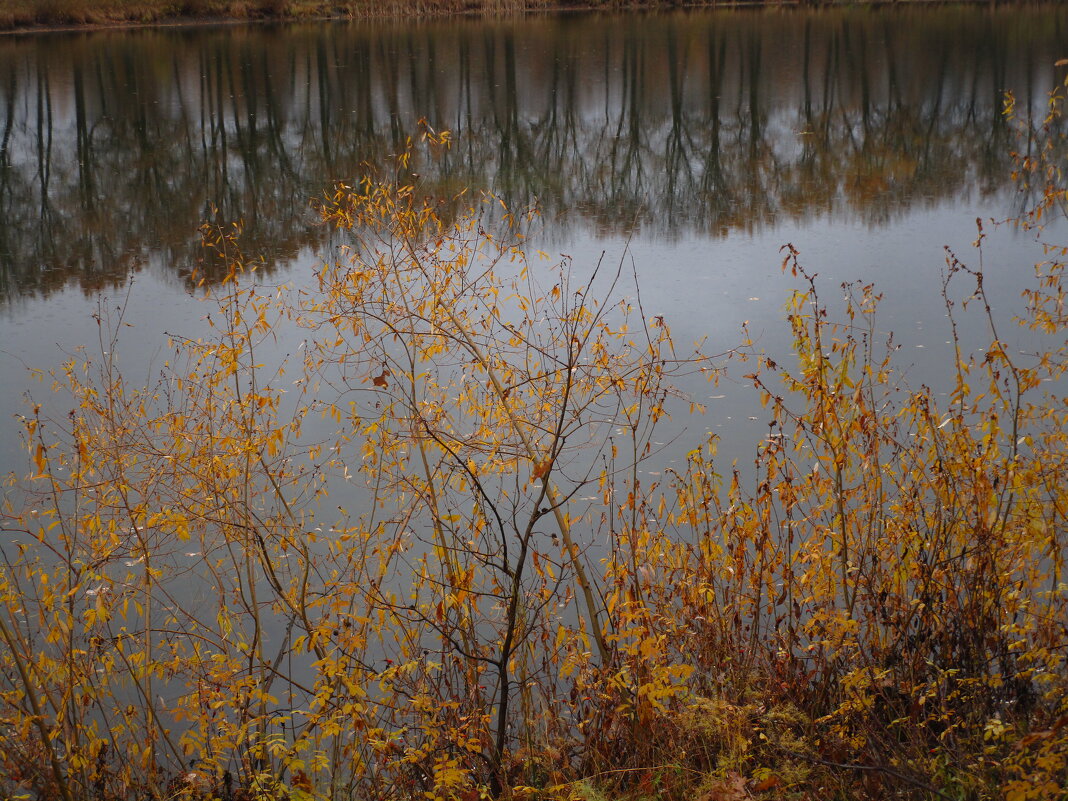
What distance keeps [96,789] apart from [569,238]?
24.9 ft

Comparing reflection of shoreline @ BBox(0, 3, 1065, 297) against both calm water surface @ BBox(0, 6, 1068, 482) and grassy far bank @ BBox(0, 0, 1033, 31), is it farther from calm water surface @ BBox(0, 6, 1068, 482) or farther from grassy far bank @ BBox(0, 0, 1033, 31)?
grassy far bank @ BBox(0, 0, 1033, 31)

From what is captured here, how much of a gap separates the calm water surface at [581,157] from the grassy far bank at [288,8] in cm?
574

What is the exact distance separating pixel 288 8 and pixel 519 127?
72.8 ft

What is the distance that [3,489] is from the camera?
6.13 metres

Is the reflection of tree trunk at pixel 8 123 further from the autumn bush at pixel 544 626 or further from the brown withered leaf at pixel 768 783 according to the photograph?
the brown withered leaf at pixel 768 783

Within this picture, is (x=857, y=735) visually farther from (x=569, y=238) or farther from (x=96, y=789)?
(x=569, y=238)

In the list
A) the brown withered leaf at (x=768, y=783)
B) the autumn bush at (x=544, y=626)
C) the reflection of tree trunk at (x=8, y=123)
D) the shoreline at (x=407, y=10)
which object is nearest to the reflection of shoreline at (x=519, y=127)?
the reflection of tree trunk at (x=8, y=123)

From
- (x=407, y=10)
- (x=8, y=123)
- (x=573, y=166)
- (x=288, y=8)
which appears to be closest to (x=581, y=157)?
(x=573, y=166)

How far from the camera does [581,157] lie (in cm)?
1510

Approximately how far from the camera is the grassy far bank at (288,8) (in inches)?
1332

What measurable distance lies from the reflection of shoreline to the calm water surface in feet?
0.22

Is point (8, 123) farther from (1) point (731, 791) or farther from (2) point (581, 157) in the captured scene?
(1) point (731, 791)

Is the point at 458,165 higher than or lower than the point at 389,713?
higher

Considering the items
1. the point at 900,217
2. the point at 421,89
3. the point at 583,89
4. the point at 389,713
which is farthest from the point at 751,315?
the point at 421,89
